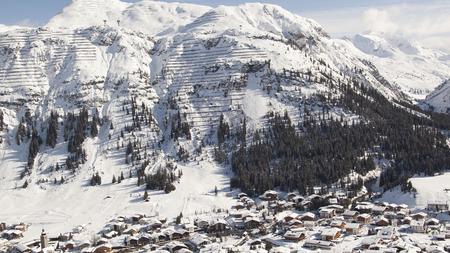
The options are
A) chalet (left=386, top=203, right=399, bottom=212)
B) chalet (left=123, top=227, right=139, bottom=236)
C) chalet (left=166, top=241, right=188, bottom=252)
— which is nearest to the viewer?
chalet (left=166, top=241, right=188, bottom=252)

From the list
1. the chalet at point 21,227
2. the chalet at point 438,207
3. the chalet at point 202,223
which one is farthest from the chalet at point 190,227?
the chalet at point 438,207

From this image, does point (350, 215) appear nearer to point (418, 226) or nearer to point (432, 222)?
point (418, 226)

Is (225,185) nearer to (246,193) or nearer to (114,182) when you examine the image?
(246,193)

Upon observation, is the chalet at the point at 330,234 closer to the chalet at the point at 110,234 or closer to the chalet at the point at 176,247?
the chalet at the point at 176,247

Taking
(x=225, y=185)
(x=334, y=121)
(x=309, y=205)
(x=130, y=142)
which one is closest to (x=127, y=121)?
(x=130, y=142)

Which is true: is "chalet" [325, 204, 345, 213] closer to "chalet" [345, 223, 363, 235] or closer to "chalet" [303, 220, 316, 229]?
"chalet" [303, 220, 316, 229]

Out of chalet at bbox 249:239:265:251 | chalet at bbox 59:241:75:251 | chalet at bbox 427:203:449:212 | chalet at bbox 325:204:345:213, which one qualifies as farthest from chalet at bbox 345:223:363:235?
chalet at bbox 59:241:75:251
